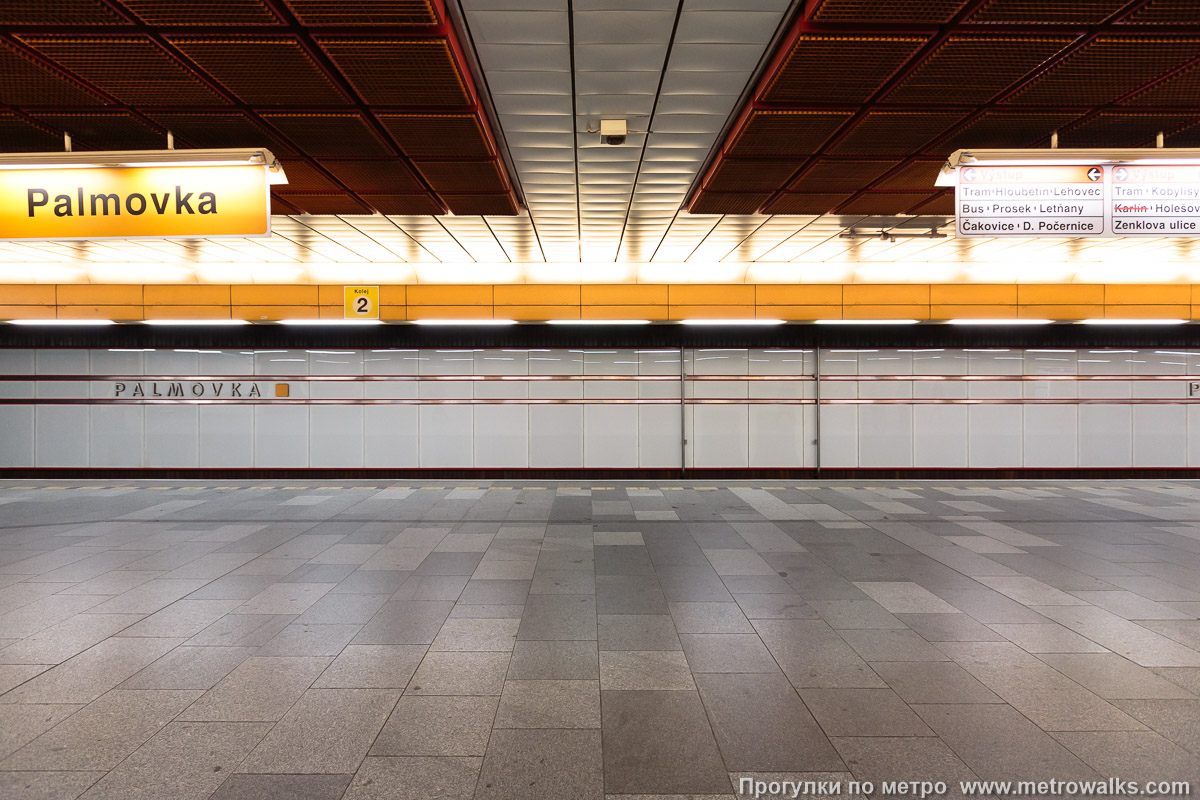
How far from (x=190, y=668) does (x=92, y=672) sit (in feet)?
2.20

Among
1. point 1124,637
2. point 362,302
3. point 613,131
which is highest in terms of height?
point 613,131

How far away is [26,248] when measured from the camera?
34.4 ft

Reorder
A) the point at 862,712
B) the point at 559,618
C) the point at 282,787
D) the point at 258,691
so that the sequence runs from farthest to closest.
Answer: the point at 559,618
the point at 258,691
the point at 862,712
the point at 282,787

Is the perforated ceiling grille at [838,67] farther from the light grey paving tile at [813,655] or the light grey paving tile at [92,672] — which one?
the light grey paving tile at [92,672]

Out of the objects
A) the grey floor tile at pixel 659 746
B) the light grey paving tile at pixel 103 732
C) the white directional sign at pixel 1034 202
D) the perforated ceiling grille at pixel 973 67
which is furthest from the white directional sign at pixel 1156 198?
the light grey paving tile at pixel 103 732

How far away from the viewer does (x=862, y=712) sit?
3764 millimetres

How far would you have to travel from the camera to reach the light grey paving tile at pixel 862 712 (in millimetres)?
3561

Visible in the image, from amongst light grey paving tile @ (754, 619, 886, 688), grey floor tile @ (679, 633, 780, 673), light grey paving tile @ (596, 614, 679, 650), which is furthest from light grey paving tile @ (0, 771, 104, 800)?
light grey paving tile @ (754, 619, 886, 688)

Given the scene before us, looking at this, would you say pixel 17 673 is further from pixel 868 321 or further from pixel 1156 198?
pixel 868 321

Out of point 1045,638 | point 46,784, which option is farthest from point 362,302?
point 1045,638

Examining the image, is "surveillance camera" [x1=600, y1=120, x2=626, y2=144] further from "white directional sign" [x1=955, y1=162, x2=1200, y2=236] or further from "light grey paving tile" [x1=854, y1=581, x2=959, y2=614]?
"light grey paving tile" [x1=854, y1=581, x2=959, y2=614]

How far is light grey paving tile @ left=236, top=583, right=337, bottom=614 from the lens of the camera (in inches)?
218

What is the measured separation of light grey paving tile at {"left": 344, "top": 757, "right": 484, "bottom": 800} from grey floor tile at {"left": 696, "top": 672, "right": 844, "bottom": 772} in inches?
55.2

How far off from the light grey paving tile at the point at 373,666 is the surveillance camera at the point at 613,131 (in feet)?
15.7
